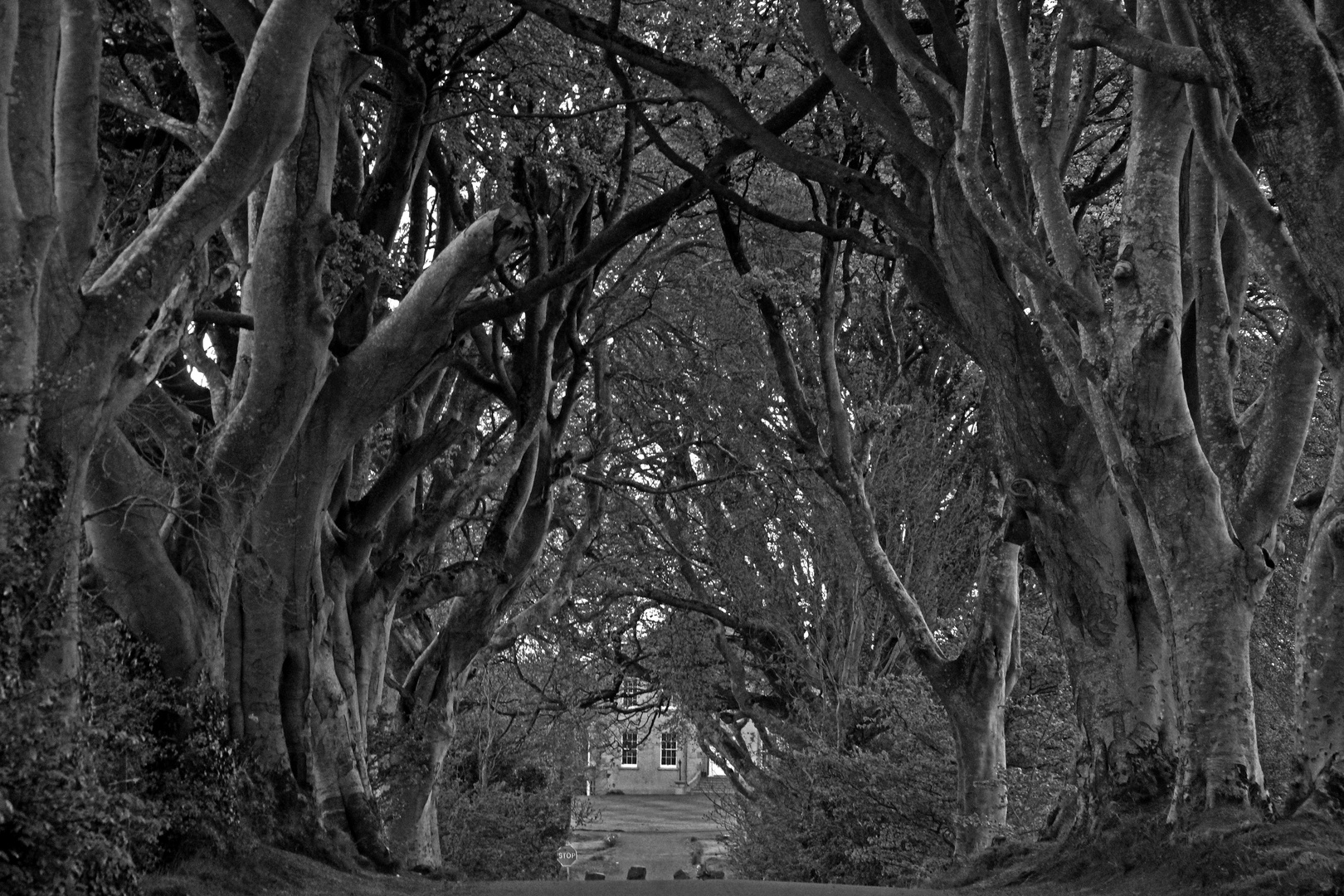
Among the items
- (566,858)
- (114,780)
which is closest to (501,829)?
(566,858)

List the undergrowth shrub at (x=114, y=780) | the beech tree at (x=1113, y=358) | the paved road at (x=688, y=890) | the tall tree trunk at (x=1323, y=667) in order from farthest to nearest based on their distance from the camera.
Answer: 1. the paved road at (x=688, y=890)
2. the beech tree at (x=1113, y=358)
3. the tall tree trunk at (x=1323, y=667)
4. the undergrowth shrub at (x=114, y=780)

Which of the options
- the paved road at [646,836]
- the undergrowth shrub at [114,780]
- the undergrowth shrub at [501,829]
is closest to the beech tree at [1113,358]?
the undergrowth shrub at [114,780]

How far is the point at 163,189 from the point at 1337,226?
10364mm

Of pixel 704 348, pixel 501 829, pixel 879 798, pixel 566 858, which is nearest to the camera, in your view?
pixel 879 798

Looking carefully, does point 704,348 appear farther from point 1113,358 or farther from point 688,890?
point 1113,358

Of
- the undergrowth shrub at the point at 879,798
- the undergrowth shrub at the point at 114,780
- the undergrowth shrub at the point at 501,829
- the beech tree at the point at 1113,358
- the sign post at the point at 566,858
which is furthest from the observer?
the sign post at the point at 566,858

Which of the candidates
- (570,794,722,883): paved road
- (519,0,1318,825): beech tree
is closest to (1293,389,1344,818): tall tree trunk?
(519,0,1318,825): beech tree

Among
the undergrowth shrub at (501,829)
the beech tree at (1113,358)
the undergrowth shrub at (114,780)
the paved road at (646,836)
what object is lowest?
the paved road at (646,836)

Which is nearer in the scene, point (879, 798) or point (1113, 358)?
point (1113, 358)

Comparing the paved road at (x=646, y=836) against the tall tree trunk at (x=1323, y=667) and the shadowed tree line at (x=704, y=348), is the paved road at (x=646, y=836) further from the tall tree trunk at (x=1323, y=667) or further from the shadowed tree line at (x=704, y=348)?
the tall tree trunk at (x=1323, y=667)

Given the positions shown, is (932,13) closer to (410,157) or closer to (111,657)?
(410,157)

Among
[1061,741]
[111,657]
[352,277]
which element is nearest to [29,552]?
[111,657]

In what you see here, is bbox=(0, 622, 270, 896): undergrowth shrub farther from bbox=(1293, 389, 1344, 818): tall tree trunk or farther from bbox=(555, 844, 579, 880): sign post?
bbox=(555, 844, 579, 880): sign post

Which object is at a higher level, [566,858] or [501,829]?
[501,829]
